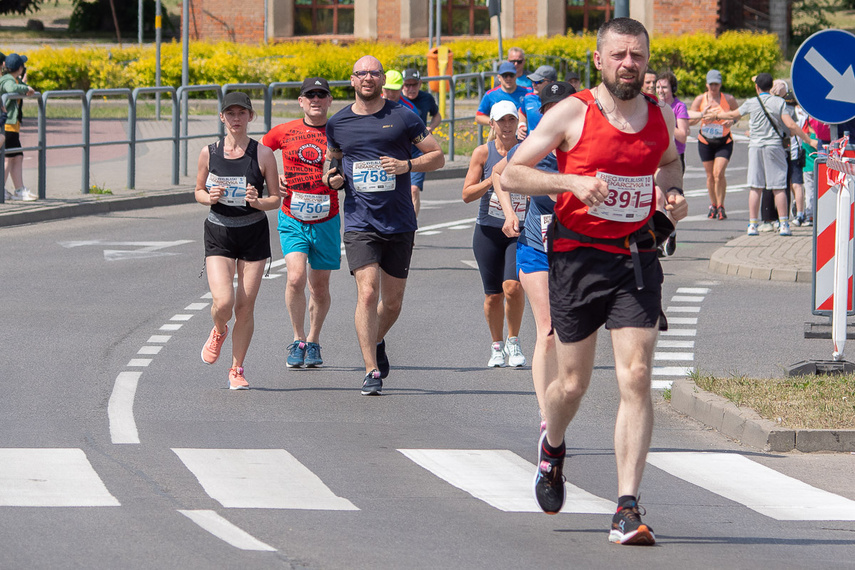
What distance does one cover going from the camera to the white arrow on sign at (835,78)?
10.3 meters

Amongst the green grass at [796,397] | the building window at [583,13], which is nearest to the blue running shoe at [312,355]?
the green grass at [796,397]

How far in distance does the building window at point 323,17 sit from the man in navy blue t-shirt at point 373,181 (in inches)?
1448

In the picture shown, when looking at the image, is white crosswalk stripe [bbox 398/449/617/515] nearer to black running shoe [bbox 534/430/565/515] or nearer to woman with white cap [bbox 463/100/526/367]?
black running shoe [bbox 534/430/565/515]

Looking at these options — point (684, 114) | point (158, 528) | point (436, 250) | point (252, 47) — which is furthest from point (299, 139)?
point (252, 47)

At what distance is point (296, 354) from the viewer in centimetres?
1072

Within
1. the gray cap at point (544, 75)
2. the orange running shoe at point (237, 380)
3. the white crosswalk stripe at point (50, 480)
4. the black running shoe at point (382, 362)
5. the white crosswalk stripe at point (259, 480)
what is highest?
the gray cap at point (544, 75)

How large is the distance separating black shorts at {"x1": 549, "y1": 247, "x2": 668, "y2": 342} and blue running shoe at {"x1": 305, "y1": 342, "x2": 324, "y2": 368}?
4.69m

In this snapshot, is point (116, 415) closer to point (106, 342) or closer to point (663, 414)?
point (106, 342)

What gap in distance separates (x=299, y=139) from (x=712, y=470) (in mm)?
4176

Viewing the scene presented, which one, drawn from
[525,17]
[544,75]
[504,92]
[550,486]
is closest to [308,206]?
[544,75]

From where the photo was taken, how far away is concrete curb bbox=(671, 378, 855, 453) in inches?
332

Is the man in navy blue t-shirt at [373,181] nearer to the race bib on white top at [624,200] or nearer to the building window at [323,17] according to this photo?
the race bib on white top at [624,200]

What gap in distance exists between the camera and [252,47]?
139 feet

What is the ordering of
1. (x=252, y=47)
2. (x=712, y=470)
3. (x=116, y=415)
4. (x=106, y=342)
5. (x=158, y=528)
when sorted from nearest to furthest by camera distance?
(x=158, y=528)
(x=712, y=470)
(x=116, y=415)
(x=106, y=342)
(x=252, y=47)
